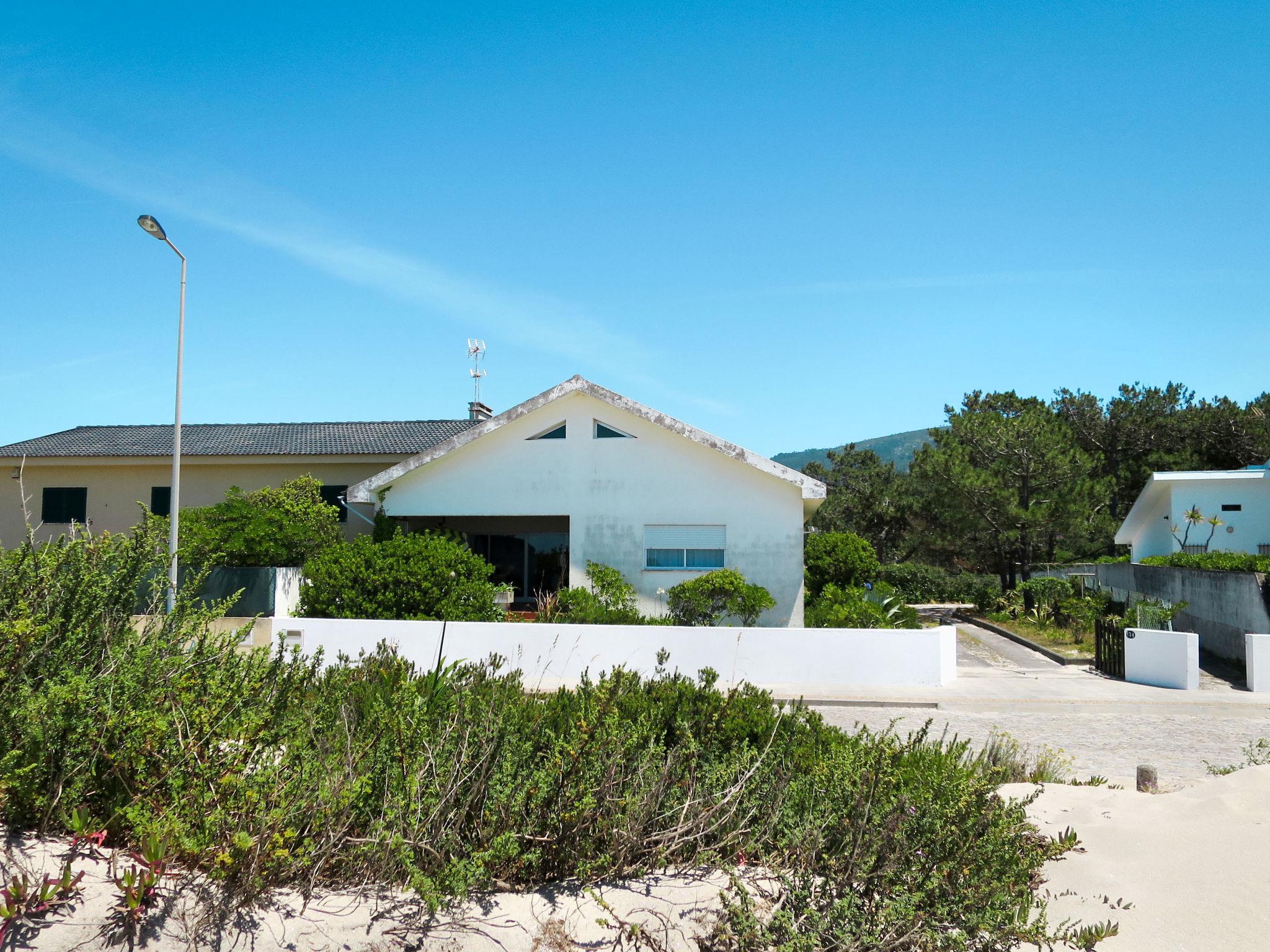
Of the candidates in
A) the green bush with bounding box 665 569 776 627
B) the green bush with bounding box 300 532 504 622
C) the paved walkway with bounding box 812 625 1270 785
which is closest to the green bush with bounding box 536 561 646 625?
the green bush with bounding box 665 569 776 627

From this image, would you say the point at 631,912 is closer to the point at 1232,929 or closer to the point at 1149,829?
the point at 1232,929

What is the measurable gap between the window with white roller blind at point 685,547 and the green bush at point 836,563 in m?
4.40

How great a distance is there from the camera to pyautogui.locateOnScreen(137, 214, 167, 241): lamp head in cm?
1592

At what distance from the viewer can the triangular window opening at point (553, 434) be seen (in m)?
19.7

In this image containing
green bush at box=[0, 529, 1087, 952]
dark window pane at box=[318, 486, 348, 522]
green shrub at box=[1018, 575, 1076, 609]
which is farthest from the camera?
green shrub at box=[1018, 575, 1076, 609]

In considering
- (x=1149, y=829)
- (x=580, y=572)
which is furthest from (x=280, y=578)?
(x=1149, y=829)

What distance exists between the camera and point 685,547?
1898cm

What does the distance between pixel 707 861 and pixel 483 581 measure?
1321cm

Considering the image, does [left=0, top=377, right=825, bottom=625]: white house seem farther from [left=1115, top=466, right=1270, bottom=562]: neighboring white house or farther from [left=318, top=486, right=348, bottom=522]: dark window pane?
[left=1115, top=466, right=1270, bottom=562]: neighboring white house

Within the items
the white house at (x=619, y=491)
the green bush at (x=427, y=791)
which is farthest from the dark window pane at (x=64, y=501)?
the green bush at (x=427, y=791)

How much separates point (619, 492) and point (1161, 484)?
63.1 feet

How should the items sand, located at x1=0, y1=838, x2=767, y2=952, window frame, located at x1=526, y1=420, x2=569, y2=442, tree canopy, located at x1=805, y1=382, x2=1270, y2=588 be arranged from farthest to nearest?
tree canopy, located at x1=805, y1=382, x2=1270, y2=588, window frame, located at x1=526, y1=420, x2=569, y2=442, sand, located at x1=0, y1=838, x2=767, y2=952

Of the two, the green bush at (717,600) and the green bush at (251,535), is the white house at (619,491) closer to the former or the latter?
the green bush at (717,600)

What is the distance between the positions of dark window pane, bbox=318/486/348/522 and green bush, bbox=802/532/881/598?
13.5 metres
